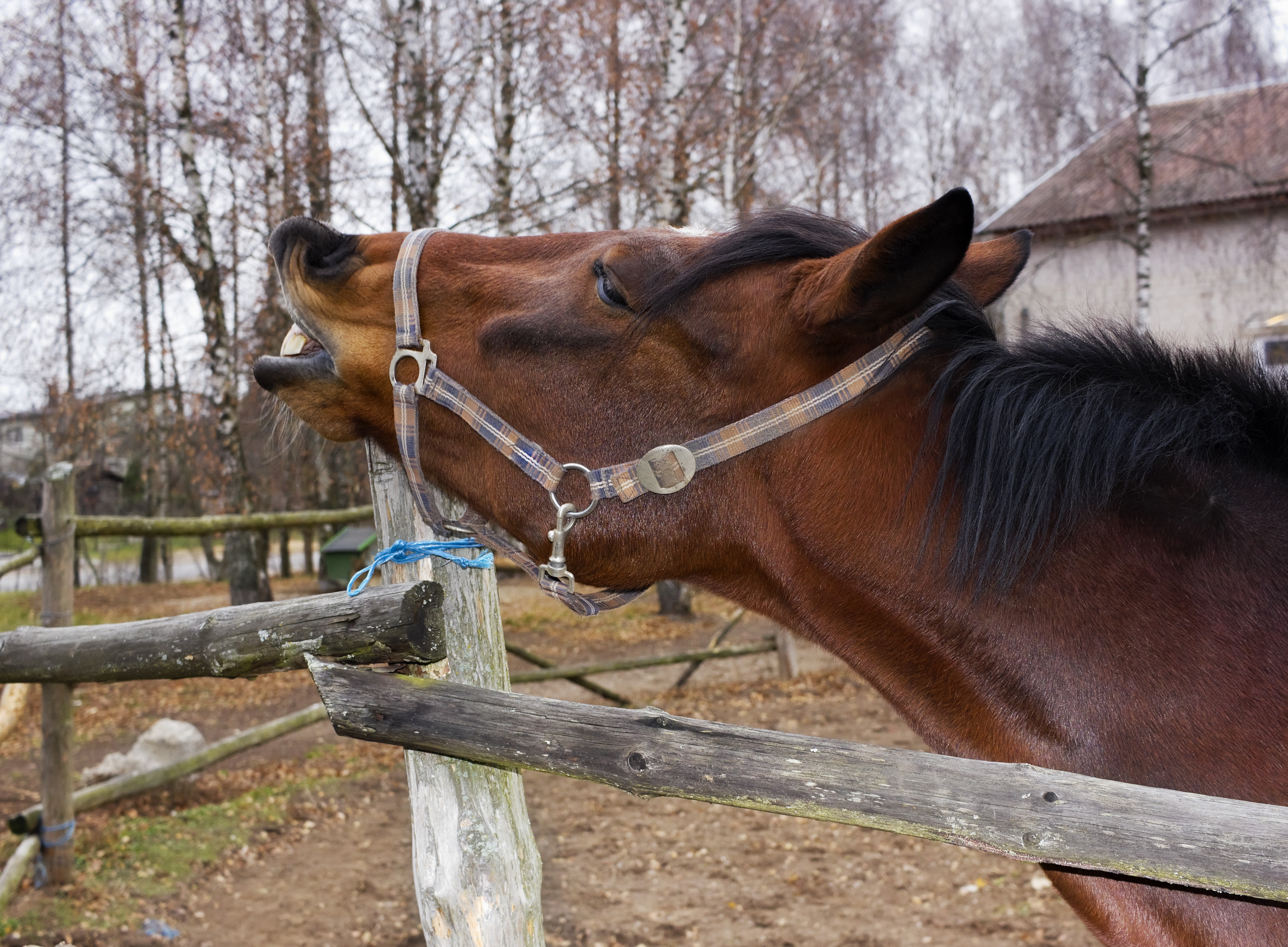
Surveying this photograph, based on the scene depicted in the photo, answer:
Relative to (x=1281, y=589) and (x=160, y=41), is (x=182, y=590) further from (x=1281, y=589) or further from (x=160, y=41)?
(x=1281, y=589)

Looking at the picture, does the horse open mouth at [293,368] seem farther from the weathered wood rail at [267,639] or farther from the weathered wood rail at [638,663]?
the weathered wood rail at [638,663]

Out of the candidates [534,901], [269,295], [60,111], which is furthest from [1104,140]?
[534,901]

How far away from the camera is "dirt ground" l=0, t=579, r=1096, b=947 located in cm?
416

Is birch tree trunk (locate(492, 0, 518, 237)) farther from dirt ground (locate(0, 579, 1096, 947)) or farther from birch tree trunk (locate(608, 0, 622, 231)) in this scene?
dirt ground (locate(0, 579, 1096, 947))

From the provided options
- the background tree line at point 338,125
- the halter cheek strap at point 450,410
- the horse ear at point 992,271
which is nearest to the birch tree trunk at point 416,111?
the background tree line at point 338,125

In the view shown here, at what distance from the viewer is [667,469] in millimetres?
1641

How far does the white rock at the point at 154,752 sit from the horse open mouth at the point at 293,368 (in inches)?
196

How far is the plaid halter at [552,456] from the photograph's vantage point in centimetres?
158

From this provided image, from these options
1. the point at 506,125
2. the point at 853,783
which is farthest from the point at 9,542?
the point at 853,783

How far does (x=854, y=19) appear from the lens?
1434 cm

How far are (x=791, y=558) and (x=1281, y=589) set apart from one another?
0.82 m

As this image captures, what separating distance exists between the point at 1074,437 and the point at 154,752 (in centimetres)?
639

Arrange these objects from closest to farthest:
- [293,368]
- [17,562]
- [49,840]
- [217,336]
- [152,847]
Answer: [293,368]
[49,840]
[152,847]
[17,562]
[217,336]

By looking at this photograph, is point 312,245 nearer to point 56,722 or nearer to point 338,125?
point 56,722
